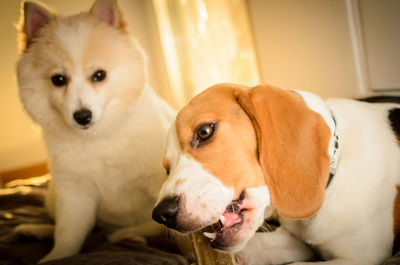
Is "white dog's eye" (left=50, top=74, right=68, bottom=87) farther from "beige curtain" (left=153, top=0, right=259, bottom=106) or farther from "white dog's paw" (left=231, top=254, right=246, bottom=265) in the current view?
"beige curtain" (left=153, top=0, right=259, bottom=106)

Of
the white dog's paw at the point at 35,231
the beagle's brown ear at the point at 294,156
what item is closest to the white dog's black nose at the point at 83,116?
the white dog's paw at the point at 35,231

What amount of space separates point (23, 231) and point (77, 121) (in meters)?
0.81

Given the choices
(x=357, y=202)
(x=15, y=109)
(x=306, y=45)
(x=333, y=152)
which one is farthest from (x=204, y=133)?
(x=15, y=109)

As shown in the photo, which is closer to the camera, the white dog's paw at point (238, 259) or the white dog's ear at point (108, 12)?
the white dog's paw at point (238, 259)

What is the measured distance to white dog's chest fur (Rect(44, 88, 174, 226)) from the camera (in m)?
1.67

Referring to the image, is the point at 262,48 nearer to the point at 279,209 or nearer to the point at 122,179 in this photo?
the point at 122,179

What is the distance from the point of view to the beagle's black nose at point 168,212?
0.90m

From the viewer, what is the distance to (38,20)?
66.6 inches

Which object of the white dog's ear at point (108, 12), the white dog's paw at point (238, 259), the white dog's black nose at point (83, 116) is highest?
the white dog's ear at point (108, 12)

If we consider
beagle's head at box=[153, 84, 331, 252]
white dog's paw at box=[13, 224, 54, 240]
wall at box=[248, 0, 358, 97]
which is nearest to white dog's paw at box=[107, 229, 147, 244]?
white dog's paw at box=[13, 224, 54, 240]

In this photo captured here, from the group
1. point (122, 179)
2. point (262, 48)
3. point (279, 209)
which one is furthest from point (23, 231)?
point (262, 48)

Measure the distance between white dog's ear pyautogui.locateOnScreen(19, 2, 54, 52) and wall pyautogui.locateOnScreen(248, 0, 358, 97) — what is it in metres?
1.76

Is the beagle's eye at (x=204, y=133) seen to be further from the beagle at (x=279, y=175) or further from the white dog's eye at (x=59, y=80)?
the white dog's eye at (x=59, y=80)

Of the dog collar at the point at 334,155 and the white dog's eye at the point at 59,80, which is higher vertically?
the white dog's eye at the point at 59,80
